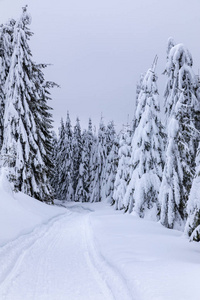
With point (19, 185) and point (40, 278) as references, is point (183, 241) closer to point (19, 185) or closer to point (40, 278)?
point (40, 278)

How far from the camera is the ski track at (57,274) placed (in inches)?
181

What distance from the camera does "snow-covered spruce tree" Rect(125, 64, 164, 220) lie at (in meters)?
20.3

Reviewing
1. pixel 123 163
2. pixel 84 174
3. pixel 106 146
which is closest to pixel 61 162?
pixel 84 174

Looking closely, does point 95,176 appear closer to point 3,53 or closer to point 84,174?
point 84,174

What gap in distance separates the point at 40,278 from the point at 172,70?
15.5 metres

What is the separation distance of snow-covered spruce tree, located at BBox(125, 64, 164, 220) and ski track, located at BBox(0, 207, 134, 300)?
1193 cm

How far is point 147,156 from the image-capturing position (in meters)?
21.0

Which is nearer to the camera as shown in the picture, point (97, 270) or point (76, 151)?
point (97, 270)

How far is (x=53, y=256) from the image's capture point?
734cm

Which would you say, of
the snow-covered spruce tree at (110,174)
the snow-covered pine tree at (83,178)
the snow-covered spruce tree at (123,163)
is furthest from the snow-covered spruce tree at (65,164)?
the snow-covered spruce tree at (123,163)

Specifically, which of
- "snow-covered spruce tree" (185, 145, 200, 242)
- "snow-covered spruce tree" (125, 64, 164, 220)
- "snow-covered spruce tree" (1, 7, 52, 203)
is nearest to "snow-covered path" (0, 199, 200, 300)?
"snow-covered spruce tree" (185, 145, 200, 242)

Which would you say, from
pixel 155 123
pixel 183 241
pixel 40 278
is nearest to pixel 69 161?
pixel 155 123

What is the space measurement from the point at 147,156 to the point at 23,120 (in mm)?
9859

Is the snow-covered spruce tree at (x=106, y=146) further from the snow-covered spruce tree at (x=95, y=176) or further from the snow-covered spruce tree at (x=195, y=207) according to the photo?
the snow-covered spruce tree at (x=195, y=207)
